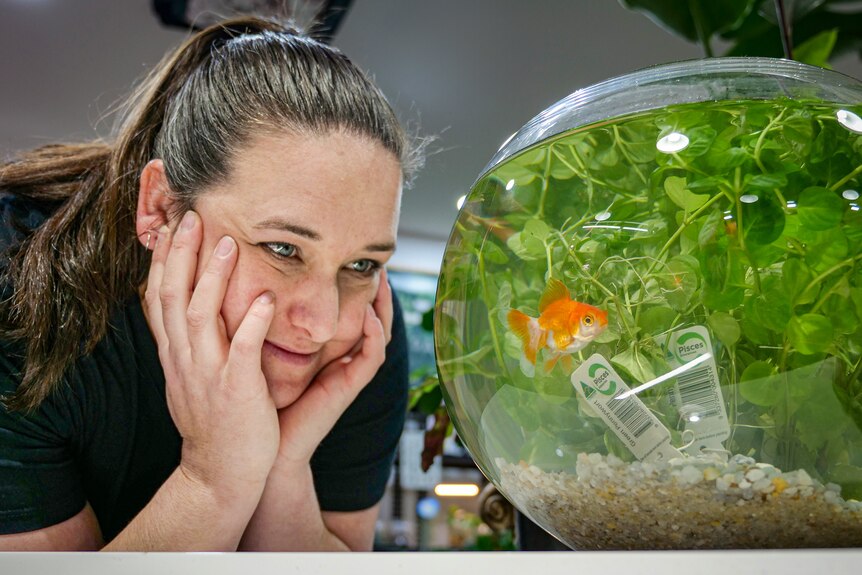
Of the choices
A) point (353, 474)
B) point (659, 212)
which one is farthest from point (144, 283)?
point (659, 212)

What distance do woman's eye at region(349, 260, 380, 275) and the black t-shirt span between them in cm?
22

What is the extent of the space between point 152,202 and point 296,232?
174 mm

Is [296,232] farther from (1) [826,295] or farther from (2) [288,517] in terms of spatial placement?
(1) [826,295]

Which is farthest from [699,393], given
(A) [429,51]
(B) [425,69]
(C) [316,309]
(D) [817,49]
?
(A) [429,51]

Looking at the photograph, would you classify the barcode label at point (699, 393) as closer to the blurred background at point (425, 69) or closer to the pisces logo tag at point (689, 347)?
the pisces logo tag at point (689, 347)

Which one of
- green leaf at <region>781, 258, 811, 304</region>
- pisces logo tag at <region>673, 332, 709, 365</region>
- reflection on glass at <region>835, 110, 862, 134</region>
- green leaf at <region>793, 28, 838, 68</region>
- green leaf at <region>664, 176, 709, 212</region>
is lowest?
pisces logo tag at <region>673, 332, 709, 365</region>

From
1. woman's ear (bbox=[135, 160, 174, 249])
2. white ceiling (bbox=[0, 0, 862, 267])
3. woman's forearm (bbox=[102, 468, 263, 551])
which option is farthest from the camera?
white ceiling (bbox=[0, 0, 862, 267])

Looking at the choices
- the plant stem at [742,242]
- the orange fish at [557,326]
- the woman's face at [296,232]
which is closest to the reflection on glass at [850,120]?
the plant stem at [742,242]

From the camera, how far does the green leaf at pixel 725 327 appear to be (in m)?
0.51

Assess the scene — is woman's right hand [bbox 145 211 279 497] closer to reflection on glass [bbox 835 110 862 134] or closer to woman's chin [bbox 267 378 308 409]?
woman's chin [bbox 267 378 308 409]

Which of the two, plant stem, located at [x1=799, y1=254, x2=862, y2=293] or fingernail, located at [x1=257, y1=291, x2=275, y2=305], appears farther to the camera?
fingernail, located at [x1=257, y1=291, x2=275, y2=305]

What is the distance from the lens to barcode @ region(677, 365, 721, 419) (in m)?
0.50

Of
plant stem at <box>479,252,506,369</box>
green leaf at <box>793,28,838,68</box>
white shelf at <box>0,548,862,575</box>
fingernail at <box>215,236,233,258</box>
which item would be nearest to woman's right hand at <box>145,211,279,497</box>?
fingernail at <box>215,236,233,258</box>

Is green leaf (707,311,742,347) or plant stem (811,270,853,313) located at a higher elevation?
plant stem (811,270,853,313)
